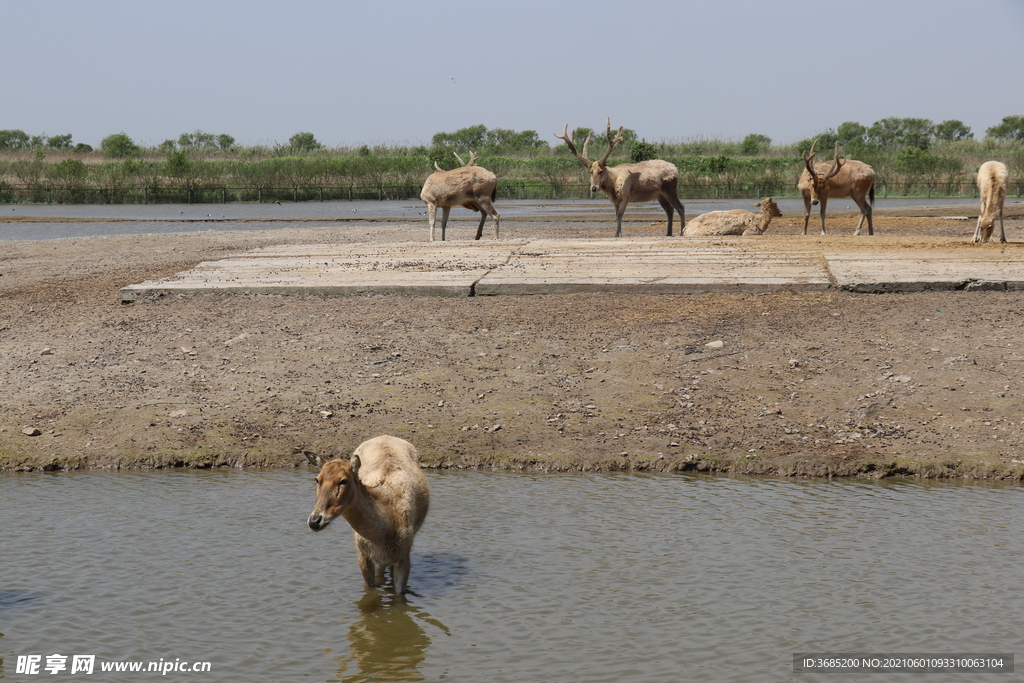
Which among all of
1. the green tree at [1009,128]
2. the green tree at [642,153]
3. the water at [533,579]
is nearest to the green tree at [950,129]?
the green tree at [1009,128]

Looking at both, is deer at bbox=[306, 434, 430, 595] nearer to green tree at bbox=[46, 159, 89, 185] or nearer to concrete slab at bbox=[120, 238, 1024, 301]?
concrete slab at bbox=[120, 238, 1024, 301]

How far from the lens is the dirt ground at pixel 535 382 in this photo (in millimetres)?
8305

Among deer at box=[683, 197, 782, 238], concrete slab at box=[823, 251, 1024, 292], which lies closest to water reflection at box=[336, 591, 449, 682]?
concrete slab at box=[823, 251, 1024, 292]

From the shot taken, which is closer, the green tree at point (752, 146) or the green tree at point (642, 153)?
the green tree at point (642, 153)

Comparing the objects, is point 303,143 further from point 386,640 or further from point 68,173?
point 386,640

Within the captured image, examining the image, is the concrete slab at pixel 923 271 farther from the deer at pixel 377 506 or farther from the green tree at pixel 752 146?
the green tree at pixel 752 146

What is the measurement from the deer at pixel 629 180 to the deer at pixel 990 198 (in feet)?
21.1

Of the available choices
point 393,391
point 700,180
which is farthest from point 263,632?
point 700,180

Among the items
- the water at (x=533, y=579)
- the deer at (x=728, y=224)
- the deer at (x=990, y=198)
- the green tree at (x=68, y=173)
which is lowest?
the water at (x=533, y=579)

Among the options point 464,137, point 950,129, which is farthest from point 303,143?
point 950,129

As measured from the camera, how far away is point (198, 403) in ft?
30.8

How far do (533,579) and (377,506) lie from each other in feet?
3.23

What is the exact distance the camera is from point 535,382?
31.9 feet

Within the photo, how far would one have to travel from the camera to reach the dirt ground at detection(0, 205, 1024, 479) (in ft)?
27.2
